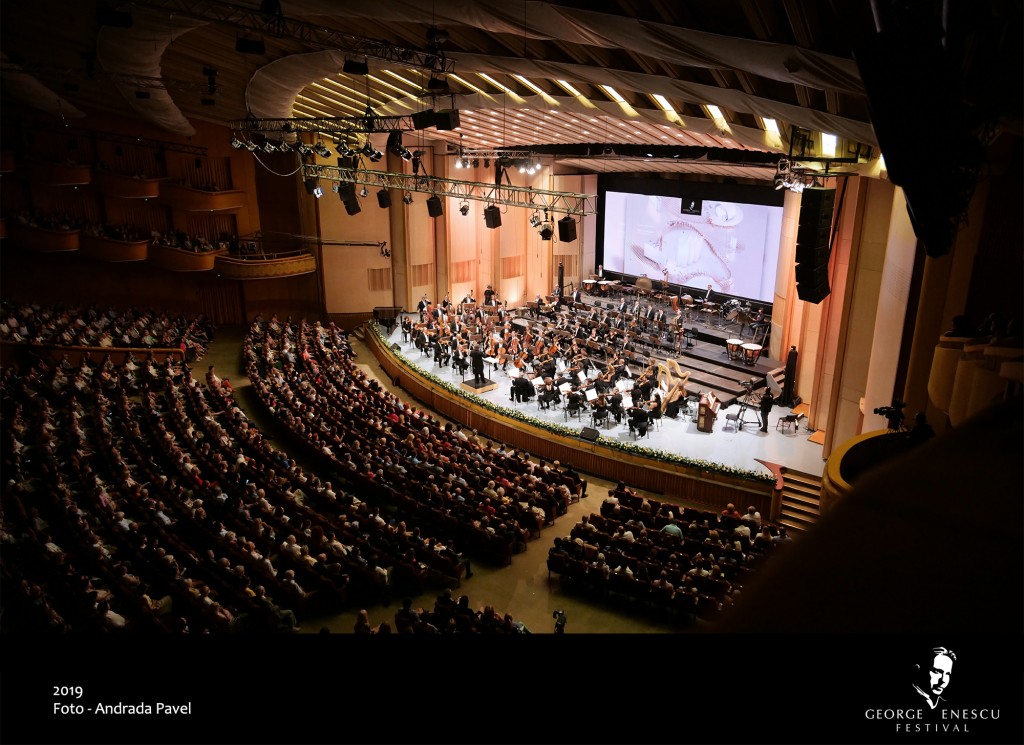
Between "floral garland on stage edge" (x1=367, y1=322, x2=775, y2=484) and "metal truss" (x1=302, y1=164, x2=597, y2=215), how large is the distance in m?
4.52

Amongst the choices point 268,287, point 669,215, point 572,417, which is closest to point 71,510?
point 572,417

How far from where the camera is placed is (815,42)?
5.19 m

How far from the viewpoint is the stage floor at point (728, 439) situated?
13.3 metres

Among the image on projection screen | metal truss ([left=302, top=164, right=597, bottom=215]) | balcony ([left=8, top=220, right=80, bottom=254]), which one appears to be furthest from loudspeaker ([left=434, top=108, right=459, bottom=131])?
balcony ([left=8, top=220, right=80, bottom=254])

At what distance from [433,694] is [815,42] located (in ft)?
18.1

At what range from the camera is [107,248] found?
814 inches

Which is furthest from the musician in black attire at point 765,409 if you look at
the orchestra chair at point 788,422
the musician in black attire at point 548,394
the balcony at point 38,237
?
the balcony at point 38,237

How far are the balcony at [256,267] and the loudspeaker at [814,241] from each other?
16.4 m

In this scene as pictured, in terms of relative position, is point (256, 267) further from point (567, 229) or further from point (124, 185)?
point (567, 229)

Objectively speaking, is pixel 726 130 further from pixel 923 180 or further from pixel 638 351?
pixel 638 351

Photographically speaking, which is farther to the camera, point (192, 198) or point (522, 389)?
point (192, 198)

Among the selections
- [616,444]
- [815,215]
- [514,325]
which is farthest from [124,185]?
[815,215]

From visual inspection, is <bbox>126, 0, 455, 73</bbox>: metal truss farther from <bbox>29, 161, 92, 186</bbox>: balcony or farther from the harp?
<bbox>29, 161, 92, 186</bbox>: balcony

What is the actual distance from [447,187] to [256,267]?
661cm
